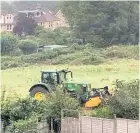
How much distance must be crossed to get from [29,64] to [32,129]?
1799cm

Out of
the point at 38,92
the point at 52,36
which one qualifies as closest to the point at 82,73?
the point at 38,92

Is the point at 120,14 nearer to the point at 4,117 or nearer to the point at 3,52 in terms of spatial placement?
the point at 3,52

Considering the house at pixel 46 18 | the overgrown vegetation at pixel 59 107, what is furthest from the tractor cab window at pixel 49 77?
the house at pixel 46 18

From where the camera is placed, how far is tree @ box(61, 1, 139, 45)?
39172 mm

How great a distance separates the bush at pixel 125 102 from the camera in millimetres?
12992

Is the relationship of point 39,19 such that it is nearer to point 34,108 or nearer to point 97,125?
point 34,108

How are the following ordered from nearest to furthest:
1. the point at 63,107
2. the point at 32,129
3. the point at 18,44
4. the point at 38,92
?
the point at 32,129
the point at 63,107
the point at 38,92
the point at 18,44

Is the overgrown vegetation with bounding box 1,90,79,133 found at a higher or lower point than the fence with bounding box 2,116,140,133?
higher

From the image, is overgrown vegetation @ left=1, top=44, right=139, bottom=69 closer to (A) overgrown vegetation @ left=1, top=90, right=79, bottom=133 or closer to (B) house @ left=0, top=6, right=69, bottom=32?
(A) overgrown vegetation @ left=1, top=90, right=79, bottom=133

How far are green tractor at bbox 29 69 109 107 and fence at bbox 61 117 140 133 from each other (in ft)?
6.38

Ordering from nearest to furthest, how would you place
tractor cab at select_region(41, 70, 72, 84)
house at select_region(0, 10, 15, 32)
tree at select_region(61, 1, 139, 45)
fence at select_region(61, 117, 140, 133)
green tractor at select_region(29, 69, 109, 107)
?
fence at select_region(61, 117, 140, 133) < green tractor at select_region(29, 69, 109, 107) < tractor cab at select_region(41, 70, 72, 84) < tree at select_region(61, 1, 139, 45) < house at select_region(0, 10, 15, 32)

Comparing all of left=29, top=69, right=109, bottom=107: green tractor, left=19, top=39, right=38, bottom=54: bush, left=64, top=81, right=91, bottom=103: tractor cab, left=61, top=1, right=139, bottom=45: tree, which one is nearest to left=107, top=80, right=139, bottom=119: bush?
left=29, top=69, right=109, bottom=107: green tractor

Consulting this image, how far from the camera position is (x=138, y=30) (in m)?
39.2

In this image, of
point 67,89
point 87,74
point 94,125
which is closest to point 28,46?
point 87,74
